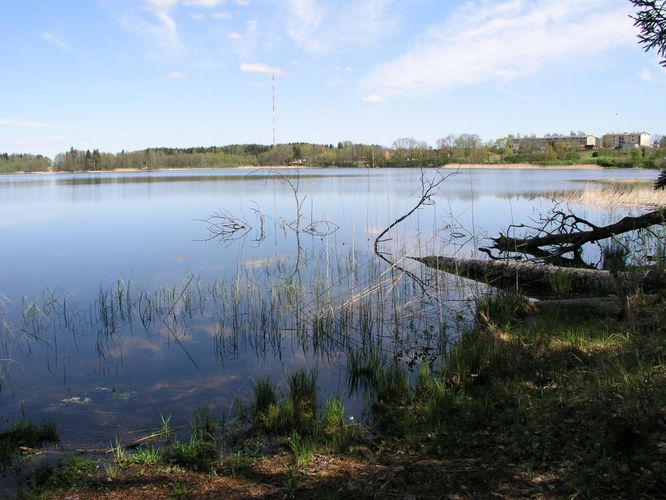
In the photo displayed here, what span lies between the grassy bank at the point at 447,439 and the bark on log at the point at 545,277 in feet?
6.75

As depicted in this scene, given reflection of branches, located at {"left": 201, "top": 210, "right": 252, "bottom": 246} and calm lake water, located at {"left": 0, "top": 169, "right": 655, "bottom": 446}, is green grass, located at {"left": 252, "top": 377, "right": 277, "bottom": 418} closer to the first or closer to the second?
calm lake water, located at {"left": 0, "top": 169, "right": 655, "bottom": 446}

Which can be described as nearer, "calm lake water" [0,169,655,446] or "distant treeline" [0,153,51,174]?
"calm lake water" [0,169,655,446]

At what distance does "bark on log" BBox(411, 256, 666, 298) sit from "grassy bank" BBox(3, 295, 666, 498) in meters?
2.06

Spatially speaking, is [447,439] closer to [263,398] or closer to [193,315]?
[263,398]

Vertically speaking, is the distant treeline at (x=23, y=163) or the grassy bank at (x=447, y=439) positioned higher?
the distant treeline at (x=23, y=163)

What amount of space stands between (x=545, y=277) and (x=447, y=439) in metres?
6.52

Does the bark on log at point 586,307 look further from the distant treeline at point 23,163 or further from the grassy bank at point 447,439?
the distant treeline at point 23,163

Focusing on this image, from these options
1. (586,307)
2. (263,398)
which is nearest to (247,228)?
(586,307)

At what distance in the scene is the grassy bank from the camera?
3.26m

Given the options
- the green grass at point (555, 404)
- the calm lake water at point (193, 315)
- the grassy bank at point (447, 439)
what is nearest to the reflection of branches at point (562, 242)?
the calm lake water at point (193, 315)

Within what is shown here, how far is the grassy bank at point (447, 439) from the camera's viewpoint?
326cm

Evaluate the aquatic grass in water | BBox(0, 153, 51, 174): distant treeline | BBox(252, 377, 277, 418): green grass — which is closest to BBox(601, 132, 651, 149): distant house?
BBox(0, 153, 51, 174): distant treeline

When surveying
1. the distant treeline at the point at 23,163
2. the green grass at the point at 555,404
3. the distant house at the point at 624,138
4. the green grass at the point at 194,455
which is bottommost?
the green grass at the point at 194,455

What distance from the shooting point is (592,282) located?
28.8 feet
